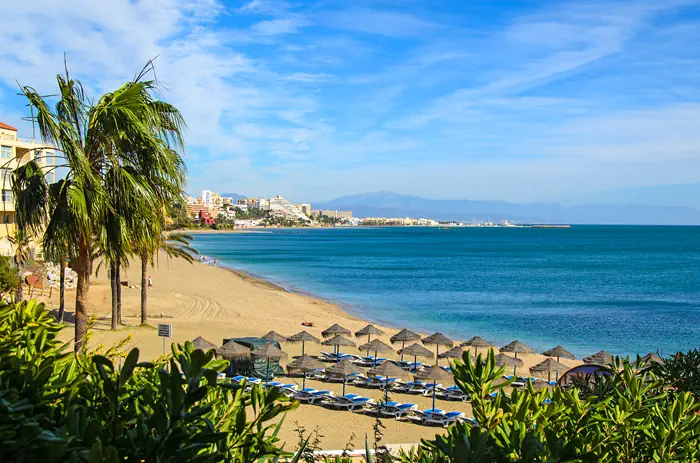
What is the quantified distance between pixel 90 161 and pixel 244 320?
853 inches

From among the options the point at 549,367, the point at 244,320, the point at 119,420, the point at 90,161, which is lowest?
the point at 244,320

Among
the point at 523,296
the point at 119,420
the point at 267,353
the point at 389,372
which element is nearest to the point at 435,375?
the point at 389,372

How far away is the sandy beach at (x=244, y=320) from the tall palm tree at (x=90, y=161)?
1.81 meters

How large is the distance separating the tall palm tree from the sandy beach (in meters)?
1.81

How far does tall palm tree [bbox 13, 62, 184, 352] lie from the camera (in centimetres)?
615

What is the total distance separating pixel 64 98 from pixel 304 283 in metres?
43.7

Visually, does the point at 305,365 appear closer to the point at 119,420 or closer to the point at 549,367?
the point at 549,367

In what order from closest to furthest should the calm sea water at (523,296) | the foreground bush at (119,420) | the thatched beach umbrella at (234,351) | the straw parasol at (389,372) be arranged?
1. the foreground bush at (119,420)
2. the straw parasol at (389,372)
3. the thatched beach umbrella at (234,351)
4. the calm sea water at (523,296)

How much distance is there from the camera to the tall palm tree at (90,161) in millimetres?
6152

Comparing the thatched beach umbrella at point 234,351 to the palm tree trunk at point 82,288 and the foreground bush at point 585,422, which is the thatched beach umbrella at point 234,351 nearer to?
the palm tree trunk at point 82,288

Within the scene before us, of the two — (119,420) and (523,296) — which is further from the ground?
(119,420)

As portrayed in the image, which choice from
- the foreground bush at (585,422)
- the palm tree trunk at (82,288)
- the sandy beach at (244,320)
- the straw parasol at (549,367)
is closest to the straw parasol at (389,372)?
the sandy beach at (244,320)

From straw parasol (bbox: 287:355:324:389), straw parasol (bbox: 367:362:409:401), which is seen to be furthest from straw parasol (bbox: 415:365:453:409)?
straw parasol (bbox: 287:355:324:389)

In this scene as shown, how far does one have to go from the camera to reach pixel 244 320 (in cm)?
2739
